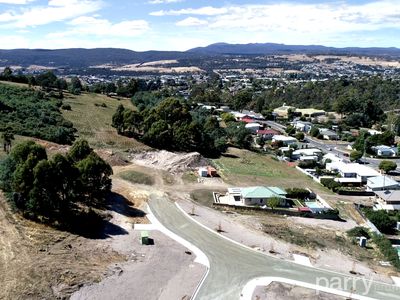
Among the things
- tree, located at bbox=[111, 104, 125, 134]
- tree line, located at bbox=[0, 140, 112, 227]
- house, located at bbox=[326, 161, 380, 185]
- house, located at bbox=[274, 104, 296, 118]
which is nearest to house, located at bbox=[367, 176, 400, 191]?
house, located at bbox=[326, 161, 380, 185]

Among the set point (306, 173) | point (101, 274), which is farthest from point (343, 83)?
point (101, 274)

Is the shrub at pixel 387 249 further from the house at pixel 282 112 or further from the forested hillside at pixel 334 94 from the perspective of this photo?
the forested hillside at pixel 334 94

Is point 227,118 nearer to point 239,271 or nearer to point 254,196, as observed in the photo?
point 254,196

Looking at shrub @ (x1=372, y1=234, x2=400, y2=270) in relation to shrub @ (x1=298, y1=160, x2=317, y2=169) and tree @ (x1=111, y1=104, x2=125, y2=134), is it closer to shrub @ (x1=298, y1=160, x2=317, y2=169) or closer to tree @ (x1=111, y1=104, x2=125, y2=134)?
shrub @ (x1=298, y1=160, x2=317, y2=169)

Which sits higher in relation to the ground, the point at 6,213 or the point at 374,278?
→ the point at 6,213

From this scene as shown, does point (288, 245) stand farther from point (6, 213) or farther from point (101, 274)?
point (6, 213)

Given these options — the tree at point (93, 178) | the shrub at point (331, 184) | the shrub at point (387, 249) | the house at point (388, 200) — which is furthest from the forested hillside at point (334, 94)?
the tree at point (93, 178)

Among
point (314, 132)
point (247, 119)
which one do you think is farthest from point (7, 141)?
point (314, 132)
